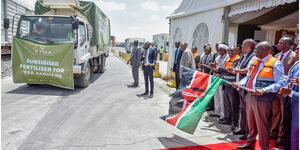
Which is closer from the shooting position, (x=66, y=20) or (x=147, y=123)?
(x=147, y=123)

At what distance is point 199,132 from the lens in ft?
16.5

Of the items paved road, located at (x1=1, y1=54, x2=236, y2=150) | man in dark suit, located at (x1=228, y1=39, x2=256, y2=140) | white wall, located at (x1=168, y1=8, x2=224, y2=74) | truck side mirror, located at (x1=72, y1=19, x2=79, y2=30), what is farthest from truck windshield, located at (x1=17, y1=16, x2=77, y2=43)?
man in dark suit, located at (x1=228, y1=39, x2=256, y2=140)

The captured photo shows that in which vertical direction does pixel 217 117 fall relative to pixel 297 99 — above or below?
below

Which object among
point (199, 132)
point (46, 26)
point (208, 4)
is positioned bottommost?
point (199, 132)

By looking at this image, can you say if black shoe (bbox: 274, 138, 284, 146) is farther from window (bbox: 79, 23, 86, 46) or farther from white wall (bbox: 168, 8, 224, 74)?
window (bbox: 79, 23, 86, 46)

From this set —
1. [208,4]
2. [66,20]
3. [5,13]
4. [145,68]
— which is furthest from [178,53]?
[5,13]

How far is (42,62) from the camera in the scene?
829cm

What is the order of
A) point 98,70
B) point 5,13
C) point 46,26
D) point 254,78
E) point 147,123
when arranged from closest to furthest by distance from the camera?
point 254,78 → point 147,123 → point 46,26 → point 98,70 → point 5,13

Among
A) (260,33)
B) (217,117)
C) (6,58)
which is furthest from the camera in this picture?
(6,58)

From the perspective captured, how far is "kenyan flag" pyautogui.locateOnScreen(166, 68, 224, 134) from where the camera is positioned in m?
4.28

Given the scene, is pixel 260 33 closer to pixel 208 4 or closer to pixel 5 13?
pixel 208 4

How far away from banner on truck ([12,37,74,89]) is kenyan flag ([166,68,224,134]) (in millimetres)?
4927

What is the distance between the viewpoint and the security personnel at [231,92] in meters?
5.11

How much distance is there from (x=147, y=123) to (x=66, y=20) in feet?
17.1
